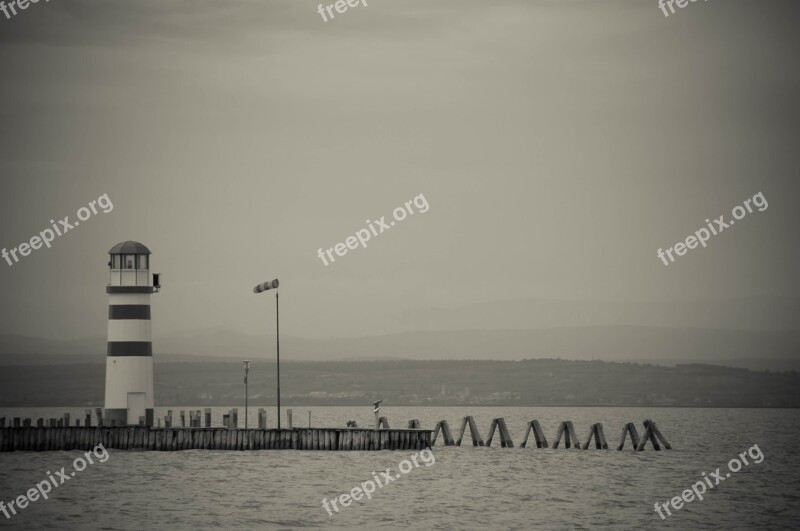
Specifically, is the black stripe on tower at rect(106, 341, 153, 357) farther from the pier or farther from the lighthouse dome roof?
the lighthouse dome roof

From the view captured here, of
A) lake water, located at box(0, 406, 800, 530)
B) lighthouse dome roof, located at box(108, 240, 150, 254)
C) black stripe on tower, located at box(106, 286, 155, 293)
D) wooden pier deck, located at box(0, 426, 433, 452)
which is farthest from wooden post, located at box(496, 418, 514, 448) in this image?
lighthouse dome roof, located at box(108, 240, 150, 254)

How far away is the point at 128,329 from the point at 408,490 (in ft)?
52.4

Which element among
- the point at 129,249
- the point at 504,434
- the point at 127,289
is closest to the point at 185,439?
the point at 127,289

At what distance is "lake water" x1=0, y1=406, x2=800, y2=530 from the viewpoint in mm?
45219

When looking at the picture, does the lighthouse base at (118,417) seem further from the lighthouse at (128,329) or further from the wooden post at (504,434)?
the wooden post at (504,434)

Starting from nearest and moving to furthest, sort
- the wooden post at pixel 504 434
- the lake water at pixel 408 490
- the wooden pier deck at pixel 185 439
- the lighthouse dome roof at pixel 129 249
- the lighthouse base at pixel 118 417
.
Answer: the lake water at pixel 408 490 → the lighthouse dome roof at pixel 129 249 → the lighthouse base at pixel 118 417 → the wooden pier deck at pixel 185 439 → the wooden post at pixel 504 434

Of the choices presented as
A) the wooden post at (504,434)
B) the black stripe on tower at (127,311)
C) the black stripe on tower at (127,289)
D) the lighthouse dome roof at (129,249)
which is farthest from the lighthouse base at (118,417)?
the wooden post at (504,434)

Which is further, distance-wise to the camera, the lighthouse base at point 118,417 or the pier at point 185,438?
the pier at point 185,438

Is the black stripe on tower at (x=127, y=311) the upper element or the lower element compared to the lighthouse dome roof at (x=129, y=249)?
lower

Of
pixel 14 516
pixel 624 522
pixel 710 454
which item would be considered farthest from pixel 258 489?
pixel 710 454

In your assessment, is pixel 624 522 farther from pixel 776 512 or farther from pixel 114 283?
pixel 114 283

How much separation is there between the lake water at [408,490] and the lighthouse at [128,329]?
3784mm

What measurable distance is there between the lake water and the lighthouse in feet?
12.4

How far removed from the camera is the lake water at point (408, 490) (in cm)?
4522
